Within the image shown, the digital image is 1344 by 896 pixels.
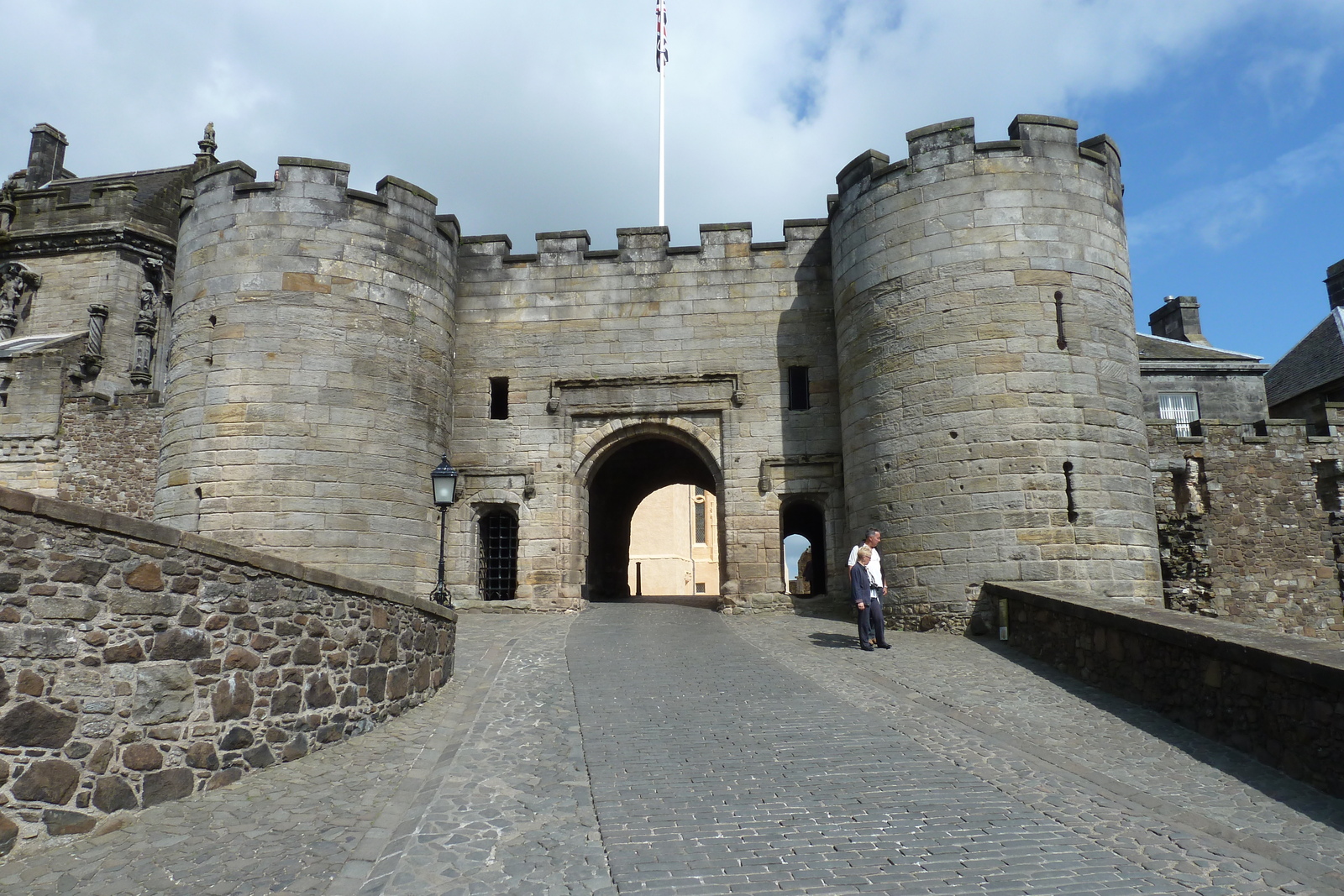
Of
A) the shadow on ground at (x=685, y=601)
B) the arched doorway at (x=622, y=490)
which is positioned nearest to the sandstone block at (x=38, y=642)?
the arched doorway at (x=622, y=490)

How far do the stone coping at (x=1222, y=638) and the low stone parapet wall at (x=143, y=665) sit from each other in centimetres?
696

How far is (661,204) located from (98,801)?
19.4 meters

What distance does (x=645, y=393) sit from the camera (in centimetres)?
1658

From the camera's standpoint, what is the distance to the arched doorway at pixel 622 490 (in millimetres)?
19344

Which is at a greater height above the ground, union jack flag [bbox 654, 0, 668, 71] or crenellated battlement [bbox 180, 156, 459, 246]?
union jack flag [bbox 654, 0, 668, 71]

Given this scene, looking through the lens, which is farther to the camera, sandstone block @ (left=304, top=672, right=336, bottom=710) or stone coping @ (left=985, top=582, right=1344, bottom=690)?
sandstone block @ (left=304, top=672, right=336, bottom=710)

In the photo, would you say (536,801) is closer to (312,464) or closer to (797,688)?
(797,688)

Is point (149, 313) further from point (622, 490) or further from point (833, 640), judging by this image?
point (833, 640)

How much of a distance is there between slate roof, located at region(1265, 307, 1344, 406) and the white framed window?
2.48 meters

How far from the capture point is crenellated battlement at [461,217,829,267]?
55.5 ft

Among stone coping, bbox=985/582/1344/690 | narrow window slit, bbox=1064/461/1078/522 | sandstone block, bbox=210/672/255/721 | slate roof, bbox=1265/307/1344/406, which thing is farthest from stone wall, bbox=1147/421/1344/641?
sandstone block, bbox=210/672/255/721

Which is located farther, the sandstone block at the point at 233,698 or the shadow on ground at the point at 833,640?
the shadow on ground at the point at 833,640

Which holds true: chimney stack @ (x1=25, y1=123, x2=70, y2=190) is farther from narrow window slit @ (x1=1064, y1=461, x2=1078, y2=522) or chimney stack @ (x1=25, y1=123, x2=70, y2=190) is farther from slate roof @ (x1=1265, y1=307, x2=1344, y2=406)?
slate roof @ (x1=1265, y1=307, x2=1344, y2=406)

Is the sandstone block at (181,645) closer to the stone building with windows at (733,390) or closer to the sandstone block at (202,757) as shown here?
the sandstone block at (202,757)
